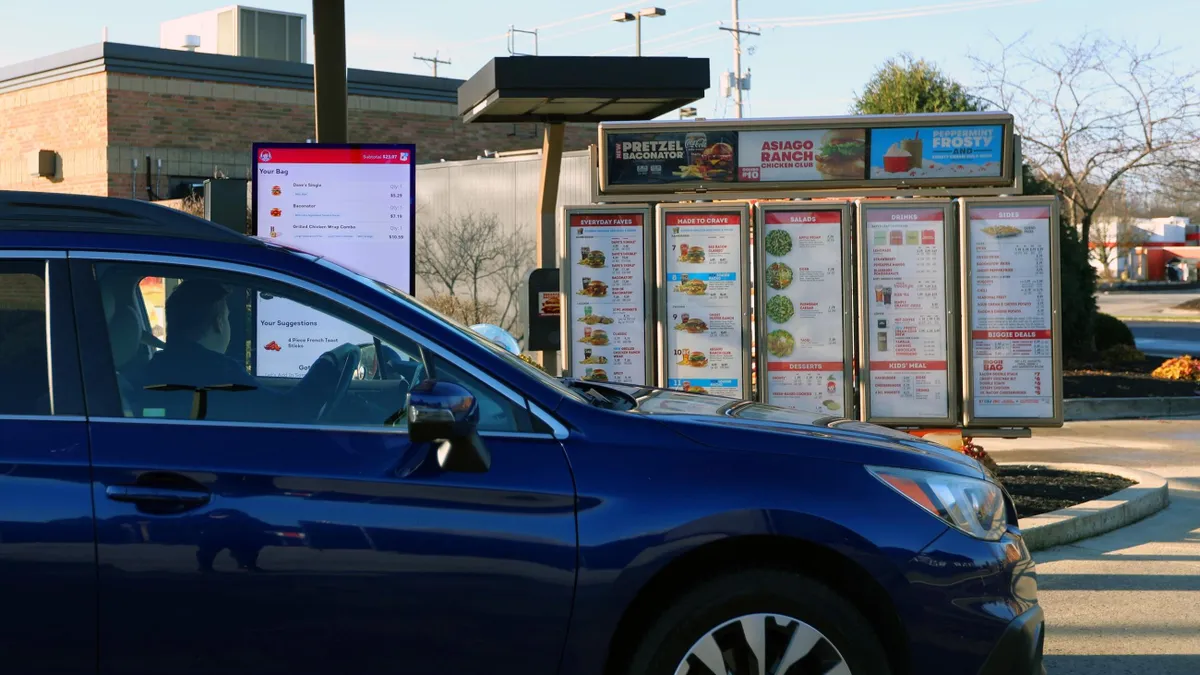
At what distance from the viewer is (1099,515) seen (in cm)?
846

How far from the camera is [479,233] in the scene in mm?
23234

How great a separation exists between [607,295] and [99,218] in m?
5.96

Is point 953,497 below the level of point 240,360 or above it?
below

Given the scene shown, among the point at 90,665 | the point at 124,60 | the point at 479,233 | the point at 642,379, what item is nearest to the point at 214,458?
the point at 90,665

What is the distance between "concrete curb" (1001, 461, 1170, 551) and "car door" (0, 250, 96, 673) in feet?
19.2

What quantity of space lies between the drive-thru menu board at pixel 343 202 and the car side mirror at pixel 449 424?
4.37 m

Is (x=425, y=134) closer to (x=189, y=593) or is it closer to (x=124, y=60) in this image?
(x=124, y=60)

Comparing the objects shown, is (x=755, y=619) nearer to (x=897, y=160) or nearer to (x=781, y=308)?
(x=781, y=308)

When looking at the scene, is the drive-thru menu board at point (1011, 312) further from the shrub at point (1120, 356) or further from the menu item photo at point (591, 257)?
the shrub at point (1120, 356)

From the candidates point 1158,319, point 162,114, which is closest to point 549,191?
point 162,114

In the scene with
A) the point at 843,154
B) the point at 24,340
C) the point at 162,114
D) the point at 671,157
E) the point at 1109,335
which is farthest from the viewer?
the point at 162,114

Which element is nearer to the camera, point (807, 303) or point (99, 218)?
point (99, 218)

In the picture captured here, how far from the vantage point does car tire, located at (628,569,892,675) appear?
3.71 metres

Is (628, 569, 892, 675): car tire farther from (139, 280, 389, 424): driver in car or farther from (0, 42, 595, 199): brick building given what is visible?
(0, 42, 595, 199): brick building
